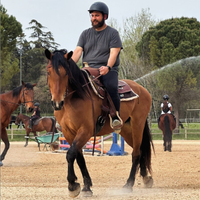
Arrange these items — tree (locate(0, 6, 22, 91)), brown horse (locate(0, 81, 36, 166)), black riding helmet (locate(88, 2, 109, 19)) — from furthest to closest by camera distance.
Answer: tree (locate(0, 6, 22, 91)) < brown horse (locate(0, 81, 36, 166)) < black riding helmet (locate(88, 2, 109, 19))

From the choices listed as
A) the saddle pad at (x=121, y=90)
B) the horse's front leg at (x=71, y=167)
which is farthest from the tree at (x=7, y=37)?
the horse's front leg at (x=71, y=167)

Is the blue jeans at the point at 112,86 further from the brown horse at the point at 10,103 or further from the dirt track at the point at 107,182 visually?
the brown horse at the point at 10,103

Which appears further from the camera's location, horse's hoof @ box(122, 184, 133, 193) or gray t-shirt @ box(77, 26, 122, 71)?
horse's hoof @ box(122, 184, 133, 193)

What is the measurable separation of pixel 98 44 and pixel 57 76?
4.56 ft

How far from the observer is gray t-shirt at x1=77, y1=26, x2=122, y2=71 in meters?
7.05

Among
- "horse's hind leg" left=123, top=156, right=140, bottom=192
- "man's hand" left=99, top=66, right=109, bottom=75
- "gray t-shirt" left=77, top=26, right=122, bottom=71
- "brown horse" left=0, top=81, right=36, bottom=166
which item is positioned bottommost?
"horse's hind leg" left=123, top=156, right=140, bottom=192

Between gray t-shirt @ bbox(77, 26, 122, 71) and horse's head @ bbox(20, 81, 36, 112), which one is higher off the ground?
gray t-shirt @ bbox(77, 26, 122, 71)

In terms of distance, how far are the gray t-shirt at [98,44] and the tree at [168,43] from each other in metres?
29.3

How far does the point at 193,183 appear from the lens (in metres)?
8.33

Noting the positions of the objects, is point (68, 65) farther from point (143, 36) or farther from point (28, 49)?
point (28, 49)

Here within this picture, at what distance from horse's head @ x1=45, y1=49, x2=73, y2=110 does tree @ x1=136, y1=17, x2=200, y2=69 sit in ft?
99.9

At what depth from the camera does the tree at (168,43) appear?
3600 cm

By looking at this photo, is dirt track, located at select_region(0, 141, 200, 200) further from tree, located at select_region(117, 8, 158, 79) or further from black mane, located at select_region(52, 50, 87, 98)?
tree, located at select_region(117, 8, 158, 79)

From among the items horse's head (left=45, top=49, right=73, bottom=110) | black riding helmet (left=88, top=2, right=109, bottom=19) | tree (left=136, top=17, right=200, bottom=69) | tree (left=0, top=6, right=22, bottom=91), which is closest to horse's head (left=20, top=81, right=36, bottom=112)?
black riding helmet (left=88, top=2, right=109, bottom=19)
